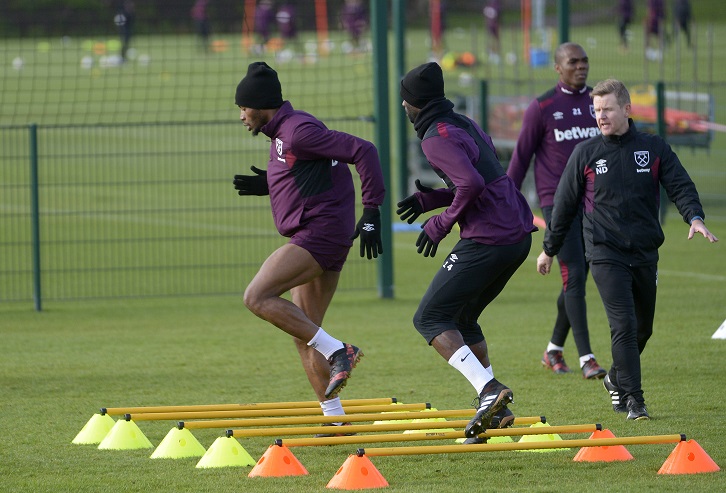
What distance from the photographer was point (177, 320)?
1272cm

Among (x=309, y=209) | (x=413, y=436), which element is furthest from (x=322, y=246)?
(x=413, y=436)

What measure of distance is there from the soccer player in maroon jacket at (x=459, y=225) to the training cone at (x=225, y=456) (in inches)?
45.6

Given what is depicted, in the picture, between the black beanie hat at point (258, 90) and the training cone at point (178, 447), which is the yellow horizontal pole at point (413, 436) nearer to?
the training cone at point (178, 447)

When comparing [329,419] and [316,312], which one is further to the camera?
[316,312]

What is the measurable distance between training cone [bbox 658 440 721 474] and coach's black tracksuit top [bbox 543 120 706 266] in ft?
5.36

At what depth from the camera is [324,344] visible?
23.8 feet

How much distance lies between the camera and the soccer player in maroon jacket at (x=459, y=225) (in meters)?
6.90

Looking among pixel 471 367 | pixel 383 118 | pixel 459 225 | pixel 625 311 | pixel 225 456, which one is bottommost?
pixel 225 456

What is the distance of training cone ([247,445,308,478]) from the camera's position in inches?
253

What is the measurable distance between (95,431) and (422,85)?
105 inches

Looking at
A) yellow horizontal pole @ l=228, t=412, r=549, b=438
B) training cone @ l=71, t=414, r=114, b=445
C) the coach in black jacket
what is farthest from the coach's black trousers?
training cone @ l=71, t=414, r=114, b=445

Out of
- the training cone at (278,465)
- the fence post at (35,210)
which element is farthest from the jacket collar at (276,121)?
the fence post at (35,210)

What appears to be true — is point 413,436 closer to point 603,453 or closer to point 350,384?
point 603,453

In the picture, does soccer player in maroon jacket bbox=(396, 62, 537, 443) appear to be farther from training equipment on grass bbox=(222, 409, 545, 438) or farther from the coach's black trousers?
the coach's black trousers
